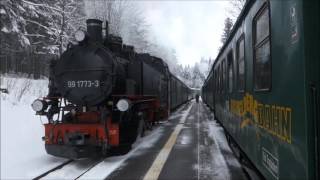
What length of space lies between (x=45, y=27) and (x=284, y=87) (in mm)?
26178

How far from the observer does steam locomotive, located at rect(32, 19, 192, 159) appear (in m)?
8.62

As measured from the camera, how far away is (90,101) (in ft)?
30.0

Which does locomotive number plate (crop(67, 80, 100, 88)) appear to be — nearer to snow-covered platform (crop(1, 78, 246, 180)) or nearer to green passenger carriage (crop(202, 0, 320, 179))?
snow-covered platform (crop(1, 78, 246, 180))

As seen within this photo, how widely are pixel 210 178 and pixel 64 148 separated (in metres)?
3.29

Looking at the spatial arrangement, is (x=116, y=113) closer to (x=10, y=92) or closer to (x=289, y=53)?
(x=289, y=53)

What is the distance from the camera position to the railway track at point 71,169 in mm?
7061

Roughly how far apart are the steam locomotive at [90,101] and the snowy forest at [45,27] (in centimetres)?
162

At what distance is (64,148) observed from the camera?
325 inches

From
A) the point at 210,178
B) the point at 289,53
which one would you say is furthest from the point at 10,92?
the point at 289,53

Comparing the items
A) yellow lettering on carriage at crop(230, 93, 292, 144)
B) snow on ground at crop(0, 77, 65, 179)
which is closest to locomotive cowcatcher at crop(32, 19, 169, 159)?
snow on ground at crop(0, 77, 65, 179)

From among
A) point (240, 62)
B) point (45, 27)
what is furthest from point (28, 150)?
point (45, 27)

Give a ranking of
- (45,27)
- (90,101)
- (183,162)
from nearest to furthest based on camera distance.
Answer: (183,162) < (90,101) < (45,27)

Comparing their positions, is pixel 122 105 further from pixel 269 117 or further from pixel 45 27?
pixel 45 27

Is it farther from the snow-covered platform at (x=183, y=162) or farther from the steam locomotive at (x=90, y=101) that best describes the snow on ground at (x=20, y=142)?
the snow-covered platform at (x=183, y=162)
